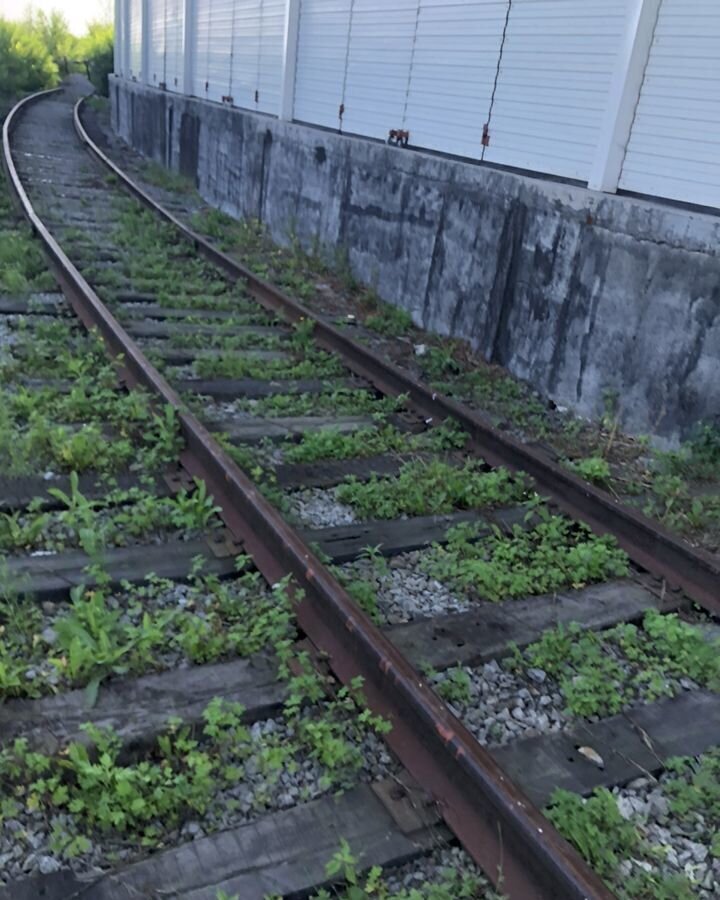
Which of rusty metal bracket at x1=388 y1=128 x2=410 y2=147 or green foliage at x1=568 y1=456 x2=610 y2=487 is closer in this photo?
green foliage at x1=568 y1=456 x2=610 y2=487

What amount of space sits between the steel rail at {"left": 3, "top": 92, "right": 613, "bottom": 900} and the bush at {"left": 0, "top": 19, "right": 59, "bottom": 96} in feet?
116

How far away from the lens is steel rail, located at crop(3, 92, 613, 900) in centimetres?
213

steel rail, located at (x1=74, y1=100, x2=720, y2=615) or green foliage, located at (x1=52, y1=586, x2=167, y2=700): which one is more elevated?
steel rail, located at (x1=74, y1=100, x2=720, y2=615)

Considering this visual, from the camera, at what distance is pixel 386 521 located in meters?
4.19

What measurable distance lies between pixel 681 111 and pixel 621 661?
425 cm

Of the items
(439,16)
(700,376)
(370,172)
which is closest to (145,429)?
(700,376)

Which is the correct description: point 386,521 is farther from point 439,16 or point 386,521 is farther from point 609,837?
point 439,16

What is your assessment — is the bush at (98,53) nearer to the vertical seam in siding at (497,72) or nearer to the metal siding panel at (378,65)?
the metal siding panel at (378,65)

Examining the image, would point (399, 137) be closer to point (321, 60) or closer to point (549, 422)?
point (321, 60)

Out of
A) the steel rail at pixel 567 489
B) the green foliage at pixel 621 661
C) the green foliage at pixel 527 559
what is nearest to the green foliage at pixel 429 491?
the steel rail at pixel 567 489

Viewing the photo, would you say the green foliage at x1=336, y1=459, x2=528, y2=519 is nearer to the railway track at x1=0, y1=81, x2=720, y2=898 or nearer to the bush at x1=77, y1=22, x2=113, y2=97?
the railway track at x1=0, y1=81, x2=720, y2=898

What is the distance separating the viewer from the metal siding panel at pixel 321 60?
35.7 ft

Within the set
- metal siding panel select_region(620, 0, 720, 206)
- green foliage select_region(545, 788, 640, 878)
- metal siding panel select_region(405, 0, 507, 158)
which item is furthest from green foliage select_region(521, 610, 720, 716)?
metal siding panel select_region(405, 0, 507, 158)

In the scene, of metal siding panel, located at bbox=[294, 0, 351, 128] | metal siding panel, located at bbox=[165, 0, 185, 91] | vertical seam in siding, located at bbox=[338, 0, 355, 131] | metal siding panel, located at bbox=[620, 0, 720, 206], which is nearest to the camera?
metal siding panel, located at bbox=[620, 0, 720, 206]
